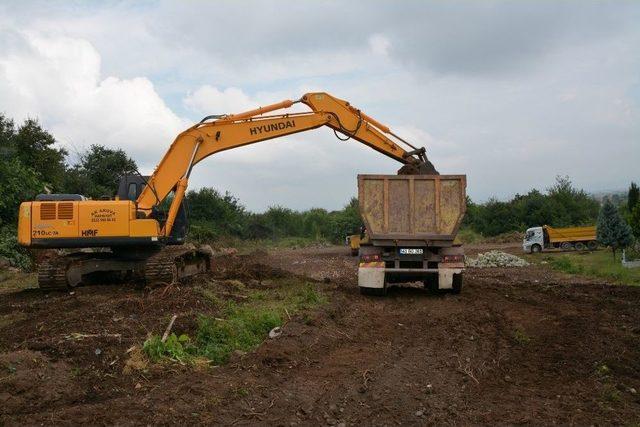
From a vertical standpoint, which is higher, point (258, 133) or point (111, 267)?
point (258, 133)

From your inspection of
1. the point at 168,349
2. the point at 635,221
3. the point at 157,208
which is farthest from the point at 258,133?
the point at 635,221

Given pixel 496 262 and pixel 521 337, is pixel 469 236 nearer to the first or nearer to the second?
pixel 496 262

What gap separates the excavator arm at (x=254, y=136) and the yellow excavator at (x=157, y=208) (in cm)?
2

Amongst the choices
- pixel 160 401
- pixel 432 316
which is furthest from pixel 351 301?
pixel 160 401

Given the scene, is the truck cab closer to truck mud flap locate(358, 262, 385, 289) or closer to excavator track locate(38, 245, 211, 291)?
truck mud flap locate(358, 262, 385, 289)

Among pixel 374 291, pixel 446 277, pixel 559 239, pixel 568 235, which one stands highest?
pixel 568 235

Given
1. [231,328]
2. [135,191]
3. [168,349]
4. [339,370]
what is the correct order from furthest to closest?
[135,191] < [231,328] < [168,349] < [339,370]

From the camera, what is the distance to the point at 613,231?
27.0 meters

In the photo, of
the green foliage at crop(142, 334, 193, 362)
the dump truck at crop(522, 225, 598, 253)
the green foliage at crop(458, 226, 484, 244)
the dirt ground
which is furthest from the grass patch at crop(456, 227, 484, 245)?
the green foliage at crop(142, 334, 193, 362)

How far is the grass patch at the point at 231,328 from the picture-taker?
7461mm

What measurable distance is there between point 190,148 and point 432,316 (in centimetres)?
706

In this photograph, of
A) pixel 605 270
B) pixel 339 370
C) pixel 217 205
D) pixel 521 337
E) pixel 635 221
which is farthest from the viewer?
pixel 217 205

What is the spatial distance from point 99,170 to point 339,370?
109 ft

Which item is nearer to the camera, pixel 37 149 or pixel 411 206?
pixel 411 206
